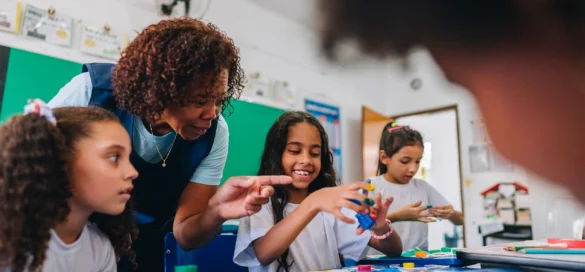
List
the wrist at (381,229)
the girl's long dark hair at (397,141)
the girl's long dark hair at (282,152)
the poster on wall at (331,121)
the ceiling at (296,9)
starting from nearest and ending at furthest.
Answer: the wrist at (381,229) → the girl's long dark hair at (282,152) → the girl's long dark hair at (397,141) → the ceiling at (296,9) → the poster on wall at (331,121)

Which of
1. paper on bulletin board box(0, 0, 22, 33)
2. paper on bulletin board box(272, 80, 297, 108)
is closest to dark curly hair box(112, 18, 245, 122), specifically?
paper on bulletin board box(0, 0, 22, 33)

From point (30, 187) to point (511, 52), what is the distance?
4.44 feet

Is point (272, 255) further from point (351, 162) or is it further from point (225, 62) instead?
point (351, 162)

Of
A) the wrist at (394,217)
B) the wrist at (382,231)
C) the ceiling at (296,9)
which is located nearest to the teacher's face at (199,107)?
the wrist at (382,231)

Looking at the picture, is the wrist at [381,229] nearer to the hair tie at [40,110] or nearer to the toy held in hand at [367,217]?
the toy held in hand at [367,217]

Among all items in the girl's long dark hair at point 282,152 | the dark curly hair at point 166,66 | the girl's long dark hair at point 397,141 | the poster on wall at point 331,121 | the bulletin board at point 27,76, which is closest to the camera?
the dark curly hair at point 166,66

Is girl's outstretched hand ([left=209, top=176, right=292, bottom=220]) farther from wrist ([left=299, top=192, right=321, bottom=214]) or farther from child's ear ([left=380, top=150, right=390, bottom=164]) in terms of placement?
child's ear ([left=380, top=150, right=390, bottom=164])

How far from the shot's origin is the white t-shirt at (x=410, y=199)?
4.00ft

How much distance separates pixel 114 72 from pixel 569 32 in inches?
51.6

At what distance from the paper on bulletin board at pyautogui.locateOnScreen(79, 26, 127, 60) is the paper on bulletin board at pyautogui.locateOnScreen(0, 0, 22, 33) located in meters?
0.19

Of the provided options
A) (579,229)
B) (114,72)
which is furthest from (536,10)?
(114,72)

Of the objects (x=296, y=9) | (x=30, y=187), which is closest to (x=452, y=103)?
(x=296, y=9)

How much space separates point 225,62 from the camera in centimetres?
60

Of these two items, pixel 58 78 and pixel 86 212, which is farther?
pixel 58 78
